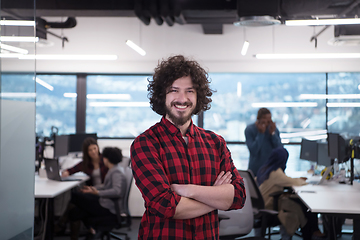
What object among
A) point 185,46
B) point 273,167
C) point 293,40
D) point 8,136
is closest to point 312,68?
point 293,40

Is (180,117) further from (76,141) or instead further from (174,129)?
(76,141)

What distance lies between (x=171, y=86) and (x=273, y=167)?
98.6 inches

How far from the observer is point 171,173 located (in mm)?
1540

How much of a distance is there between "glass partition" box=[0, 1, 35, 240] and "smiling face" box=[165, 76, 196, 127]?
633mm

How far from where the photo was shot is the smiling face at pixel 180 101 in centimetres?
157

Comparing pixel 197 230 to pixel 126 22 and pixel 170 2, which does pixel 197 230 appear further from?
pixel 126 22

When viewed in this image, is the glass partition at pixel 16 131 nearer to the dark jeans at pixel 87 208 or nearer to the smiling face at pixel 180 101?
the smiling face at pixel 180 101

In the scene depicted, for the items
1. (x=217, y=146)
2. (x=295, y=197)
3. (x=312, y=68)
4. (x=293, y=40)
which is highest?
(x=293, y=40)

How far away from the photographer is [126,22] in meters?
6.64

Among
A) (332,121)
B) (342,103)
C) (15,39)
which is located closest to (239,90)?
(332,121)

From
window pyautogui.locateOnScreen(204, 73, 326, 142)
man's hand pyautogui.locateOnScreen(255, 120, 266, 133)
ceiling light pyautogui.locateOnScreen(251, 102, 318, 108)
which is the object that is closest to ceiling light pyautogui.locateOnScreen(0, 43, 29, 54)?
man's hand pyautogui.locateOnScreen(255, 120, 266, 133)

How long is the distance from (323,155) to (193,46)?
11.7 feet

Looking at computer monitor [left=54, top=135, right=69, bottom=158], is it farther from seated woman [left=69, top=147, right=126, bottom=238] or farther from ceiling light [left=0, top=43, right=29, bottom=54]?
ceiling light [left=0, top=43, right=29, bottom=54]

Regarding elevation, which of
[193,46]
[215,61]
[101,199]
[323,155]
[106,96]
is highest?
[193,46]
